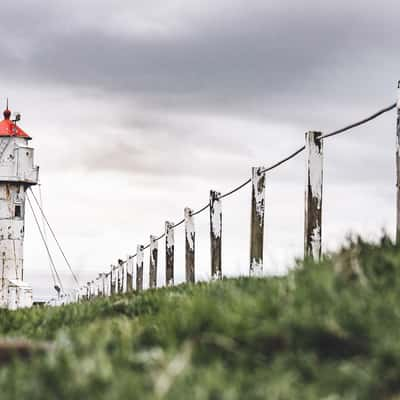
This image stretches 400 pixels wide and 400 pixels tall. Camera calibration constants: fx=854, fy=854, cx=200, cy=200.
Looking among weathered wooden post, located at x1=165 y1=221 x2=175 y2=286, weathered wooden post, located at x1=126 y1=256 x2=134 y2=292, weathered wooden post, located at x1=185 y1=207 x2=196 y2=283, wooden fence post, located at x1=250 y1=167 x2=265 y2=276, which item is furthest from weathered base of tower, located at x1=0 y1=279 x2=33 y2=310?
wooden fence post, located at x1=250 y1=167 x2=265 y2=276

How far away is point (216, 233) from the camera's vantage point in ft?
57.0

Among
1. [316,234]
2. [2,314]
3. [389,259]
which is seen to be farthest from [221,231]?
[389,259]

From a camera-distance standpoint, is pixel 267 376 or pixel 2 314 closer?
pixel 267 376

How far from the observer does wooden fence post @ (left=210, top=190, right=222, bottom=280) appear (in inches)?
675

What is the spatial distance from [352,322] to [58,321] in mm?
3795

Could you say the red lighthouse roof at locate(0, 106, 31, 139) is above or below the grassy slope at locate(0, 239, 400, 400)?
above

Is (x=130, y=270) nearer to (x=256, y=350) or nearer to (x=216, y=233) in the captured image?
(x=216, y=233)

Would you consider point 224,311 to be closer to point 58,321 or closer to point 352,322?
point 352,322

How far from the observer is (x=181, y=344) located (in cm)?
434

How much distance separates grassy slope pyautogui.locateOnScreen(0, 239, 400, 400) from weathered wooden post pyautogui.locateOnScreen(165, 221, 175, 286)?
18.5 m

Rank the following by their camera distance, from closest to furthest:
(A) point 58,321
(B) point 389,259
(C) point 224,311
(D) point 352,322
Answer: (D) point 352,322 → (C) point 224,311 → (B) point 389,259 → (A) point 58,321

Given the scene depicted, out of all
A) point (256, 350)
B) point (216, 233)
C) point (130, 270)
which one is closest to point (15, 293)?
point (130, 270)

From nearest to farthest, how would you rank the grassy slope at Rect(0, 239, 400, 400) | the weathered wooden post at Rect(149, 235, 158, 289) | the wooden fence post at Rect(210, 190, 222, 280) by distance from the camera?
1. the grassy slope at Rect(0, 239, 400, 400)
2. the wooden fence post at Rect(210, 190, 222, 280)
3. the weathered wooden post at Rect(149, 235, 158, 289)

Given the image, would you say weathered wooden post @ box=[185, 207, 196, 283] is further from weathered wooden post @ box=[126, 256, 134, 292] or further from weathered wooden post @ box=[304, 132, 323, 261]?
weathered wooden post @ box=[126, 256, 134, 292]
